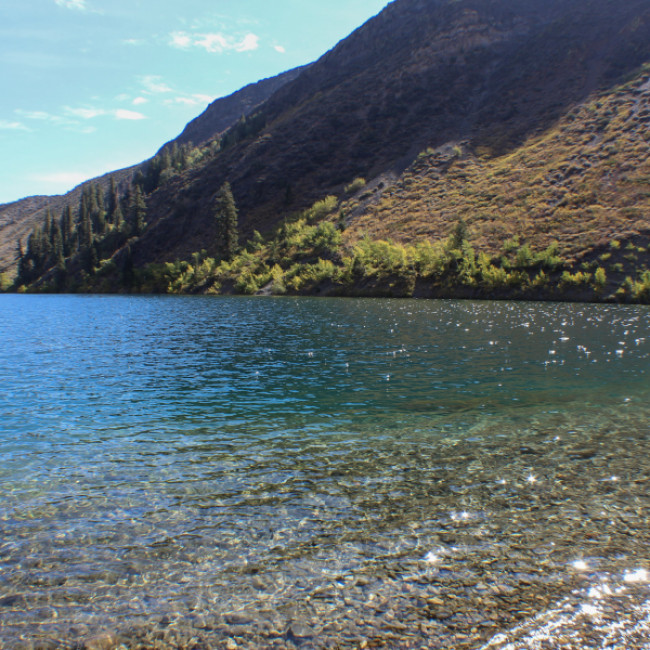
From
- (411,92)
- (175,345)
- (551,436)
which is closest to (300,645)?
(551,436)

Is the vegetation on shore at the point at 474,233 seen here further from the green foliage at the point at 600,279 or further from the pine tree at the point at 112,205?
the pine tree at the point at 112,205

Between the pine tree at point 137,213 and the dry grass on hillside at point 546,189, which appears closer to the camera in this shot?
the dry grass on hillside at point 546,189

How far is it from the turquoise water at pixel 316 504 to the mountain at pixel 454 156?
163ft

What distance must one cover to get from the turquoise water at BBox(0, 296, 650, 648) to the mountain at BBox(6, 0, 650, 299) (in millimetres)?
49535

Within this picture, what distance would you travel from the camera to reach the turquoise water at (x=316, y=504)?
5.77 metres

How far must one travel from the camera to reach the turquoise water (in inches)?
227

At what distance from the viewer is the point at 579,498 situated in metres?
8.54

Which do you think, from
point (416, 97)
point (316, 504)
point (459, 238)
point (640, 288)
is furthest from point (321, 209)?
point (316, 504)

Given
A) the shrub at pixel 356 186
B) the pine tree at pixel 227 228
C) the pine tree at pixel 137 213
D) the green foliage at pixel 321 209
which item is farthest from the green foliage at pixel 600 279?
the pine tree at pixel 137 213

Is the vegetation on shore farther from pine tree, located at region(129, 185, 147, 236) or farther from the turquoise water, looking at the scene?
the turquoise water

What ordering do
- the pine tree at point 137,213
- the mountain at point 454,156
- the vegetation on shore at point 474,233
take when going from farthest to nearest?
the pine tree at point 137,213 < the mountain at point 454,156 < the vegetation on shore at point 474,233

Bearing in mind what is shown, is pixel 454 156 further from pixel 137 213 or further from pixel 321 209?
pixel 137 213

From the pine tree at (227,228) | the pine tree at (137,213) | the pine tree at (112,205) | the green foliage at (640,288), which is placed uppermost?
the pine tree at (112,205)

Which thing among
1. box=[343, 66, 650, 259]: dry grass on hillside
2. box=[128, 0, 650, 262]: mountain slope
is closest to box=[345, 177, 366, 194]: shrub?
box=[128, 0, 650, 262]: mountain slope
